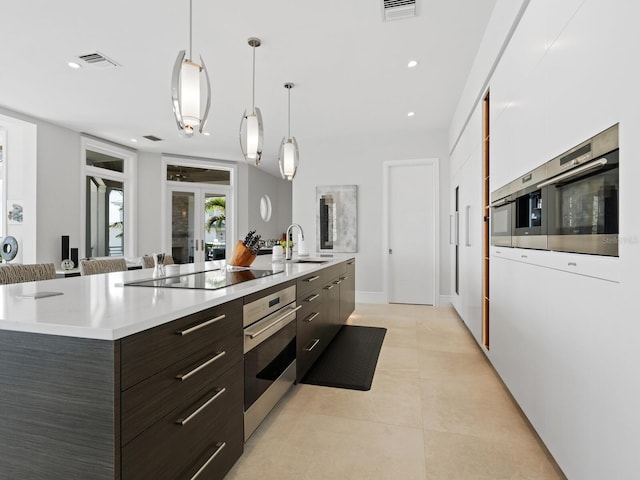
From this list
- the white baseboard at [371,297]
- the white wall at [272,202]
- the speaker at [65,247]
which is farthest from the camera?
the white wall at [272,202]

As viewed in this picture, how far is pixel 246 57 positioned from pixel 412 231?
3519mm

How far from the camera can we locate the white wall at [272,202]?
7.93 metres

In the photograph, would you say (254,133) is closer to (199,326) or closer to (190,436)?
(199,326)

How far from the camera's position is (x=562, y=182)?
151 centimetres

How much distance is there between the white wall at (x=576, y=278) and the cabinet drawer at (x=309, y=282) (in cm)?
134

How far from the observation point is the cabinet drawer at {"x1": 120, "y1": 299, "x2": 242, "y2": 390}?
96cm

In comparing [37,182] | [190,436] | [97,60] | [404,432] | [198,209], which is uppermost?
[97,60]

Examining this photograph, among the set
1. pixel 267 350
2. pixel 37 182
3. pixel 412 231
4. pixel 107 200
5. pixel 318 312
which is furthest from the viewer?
pixel 107 200

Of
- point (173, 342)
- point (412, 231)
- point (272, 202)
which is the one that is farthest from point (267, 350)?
point (272, 202)

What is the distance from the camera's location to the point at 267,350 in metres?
1.87

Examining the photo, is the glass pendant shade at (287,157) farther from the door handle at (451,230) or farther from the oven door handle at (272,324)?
the door handle at (451,230)

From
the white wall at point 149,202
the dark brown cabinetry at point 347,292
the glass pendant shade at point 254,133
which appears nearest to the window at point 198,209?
the white wall at point 149,202

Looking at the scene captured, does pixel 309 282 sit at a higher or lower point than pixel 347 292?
higher

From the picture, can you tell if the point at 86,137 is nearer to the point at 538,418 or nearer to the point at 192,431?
the point at 192,431
